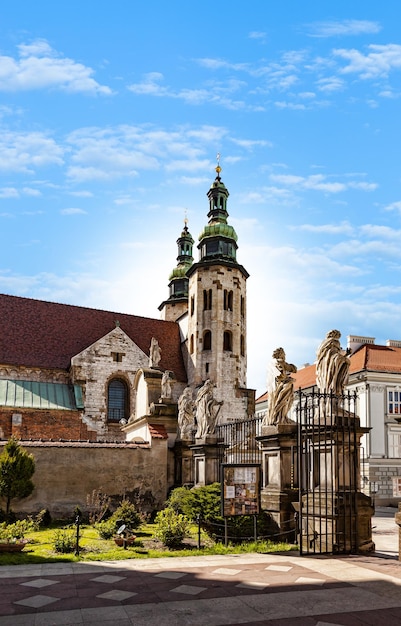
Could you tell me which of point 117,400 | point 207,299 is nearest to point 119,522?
point 117,400

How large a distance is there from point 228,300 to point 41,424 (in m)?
19.5

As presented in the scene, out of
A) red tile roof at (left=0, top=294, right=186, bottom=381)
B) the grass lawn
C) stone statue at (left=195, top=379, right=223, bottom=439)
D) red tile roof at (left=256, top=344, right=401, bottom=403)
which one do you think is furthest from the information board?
red tile roof at (left=0, top=294, right=186, bottom=381)

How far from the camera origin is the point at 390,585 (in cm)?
877

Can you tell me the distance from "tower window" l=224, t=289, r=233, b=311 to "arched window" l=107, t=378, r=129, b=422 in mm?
11109

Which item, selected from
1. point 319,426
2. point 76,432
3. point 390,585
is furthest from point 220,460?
A: point 76,432

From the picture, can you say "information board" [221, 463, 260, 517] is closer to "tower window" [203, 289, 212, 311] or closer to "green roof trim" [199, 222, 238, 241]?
"tower window" [203, 289, 212, 311]

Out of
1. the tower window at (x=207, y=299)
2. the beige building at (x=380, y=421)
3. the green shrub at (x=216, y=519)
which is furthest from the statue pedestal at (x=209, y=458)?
the tower window at (x=207, y=299)

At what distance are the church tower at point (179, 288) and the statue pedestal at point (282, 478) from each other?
44.5 metres

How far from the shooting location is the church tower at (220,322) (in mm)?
44844

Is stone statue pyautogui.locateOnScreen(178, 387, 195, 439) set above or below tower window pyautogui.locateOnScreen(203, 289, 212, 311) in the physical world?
below

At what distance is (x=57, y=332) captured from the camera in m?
42.9

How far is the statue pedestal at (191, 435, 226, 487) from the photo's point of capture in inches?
671

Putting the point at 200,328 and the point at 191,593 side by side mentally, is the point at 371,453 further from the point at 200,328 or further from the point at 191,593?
the point at 191,593

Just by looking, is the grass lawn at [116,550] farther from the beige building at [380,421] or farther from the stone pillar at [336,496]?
the beige building at [380,421]
